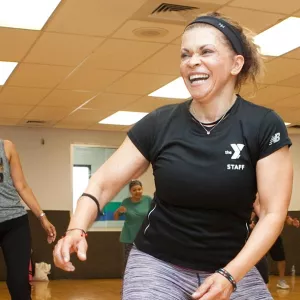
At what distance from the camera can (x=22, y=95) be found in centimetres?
874

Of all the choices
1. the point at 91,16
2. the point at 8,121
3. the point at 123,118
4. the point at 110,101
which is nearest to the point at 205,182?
the point at 91,16

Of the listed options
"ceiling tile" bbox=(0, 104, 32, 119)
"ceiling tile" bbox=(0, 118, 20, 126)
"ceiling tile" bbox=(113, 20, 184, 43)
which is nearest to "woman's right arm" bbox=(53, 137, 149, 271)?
"ceiling tile" bbox=(113, 20, 184, 43)

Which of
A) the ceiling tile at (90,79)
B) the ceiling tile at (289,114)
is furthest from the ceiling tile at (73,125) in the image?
the ceiling tile at (289,114)

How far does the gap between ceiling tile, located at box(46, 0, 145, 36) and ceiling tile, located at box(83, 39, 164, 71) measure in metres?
0.41

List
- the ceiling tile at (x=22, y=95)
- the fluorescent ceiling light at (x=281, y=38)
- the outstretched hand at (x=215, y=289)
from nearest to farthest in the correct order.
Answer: the outstretched hand at (x=215, y=289) < the fluorescent ceiling light at (x=281, y=38) < the ceiling tile at (x=22, y=95)

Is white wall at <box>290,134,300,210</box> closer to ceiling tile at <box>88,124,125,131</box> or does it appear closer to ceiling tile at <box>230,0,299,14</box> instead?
ceiling tile at <box>88,124,125,131</box>

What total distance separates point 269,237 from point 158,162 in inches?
15.7

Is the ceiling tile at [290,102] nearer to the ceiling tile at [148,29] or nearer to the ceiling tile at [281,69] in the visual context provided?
the ceiling tile at [281,69]

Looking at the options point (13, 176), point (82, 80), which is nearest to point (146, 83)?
point (82, 80)

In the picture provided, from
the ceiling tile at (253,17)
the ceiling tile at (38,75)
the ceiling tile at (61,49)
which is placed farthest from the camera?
the ceiling tile at (38,75)

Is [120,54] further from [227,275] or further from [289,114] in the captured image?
[227,275]

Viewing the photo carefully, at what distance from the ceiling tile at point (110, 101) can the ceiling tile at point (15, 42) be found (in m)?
2.20

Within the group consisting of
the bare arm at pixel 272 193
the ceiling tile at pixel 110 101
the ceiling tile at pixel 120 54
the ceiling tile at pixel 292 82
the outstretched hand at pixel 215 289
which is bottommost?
the outstretched hand at pixel 215 289

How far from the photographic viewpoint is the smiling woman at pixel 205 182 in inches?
73.5
